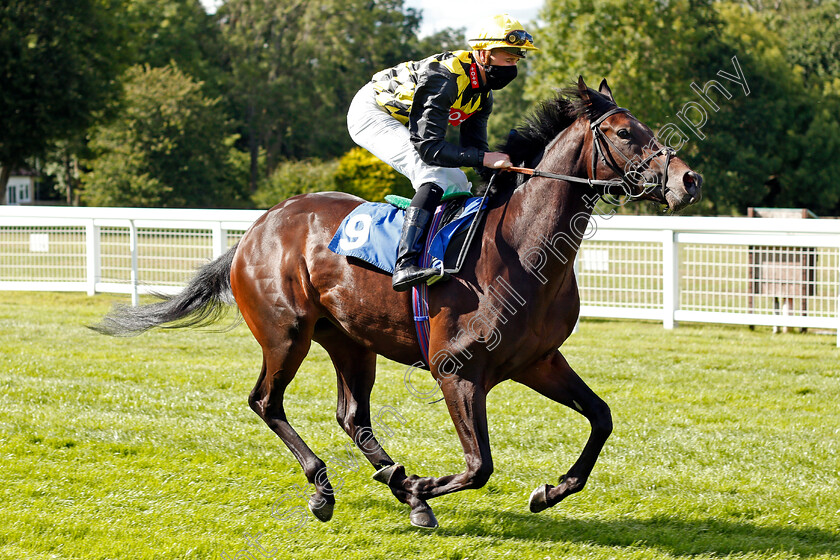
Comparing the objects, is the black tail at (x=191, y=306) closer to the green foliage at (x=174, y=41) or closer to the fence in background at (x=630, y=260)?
the fence in background at (x=630, y=260)

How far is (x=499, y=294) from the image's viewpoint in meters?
3.54

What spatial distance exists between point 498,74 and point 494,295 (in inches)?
37.3

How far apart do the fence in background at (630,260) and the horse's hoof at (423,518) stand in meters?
4.67

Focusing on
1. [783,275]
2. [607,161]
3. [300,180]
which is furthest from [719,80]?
[607,161]

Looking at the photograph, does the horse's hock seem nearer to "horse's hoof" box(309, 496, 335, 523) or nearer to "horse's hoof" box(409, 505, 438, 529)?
"horse's hoof" box(409, 505, 438, 529)

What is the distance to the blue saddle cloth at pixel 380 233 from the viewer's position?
374cm

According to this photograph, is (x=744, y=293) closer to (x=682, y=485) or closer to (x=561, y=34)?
(x=682, y=485)

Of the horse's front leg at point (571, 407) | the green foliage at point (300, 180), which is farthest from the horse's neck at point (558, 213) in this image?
the green foliage at point (300, 180)

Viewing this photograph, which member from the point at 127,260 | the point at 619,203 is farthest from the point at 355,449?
the point at 127,260

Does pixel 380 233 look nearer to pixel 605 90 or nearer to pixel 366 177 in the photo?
pixel 605 90

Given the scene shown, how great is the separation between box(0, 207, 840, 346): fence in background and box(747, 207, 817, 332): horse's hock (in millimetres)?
21

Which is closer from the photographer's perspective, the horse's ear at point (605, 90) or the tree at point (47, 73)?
the horse's ear at point (605, 90)

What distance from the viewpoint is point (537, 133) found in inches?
148

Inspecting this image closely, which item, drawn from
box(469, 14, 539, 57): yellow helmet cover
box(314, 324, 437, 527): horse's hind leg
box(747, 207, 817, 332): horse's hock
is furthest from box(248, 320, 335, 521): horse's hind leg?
box(747, 207, 817, 332): horse's hock
